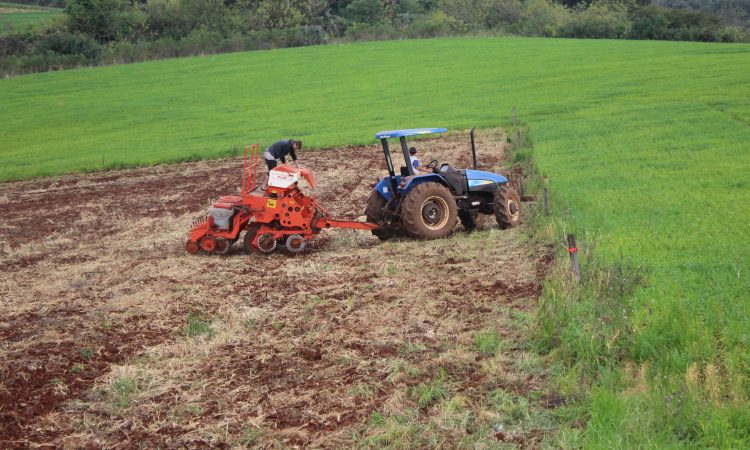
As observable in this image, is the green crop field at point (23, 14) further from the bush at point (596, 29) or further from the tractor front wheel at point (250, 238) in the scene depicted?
the tractor front wheel at point (250, 238)

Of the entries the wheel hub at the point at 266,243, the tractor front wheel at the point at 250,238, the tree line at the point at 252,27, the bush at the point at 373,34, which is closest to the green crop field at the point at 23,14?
the tree line at the point at 252,27

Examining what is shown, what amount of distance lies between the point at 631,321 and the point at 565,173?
10056 mm

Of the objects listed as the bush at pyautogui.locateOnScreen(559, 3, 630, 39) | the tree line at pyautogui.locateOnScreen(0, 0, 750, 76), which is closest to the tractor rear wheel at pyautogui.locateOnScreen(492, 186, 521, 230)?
the tree line at pyautogui.locateOnScreen(0, 0, 750, 76)

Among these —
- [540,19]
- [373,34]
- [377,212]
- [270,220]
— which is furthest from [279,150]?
[540,19]

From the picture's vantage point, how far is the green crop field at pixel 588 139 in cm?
771

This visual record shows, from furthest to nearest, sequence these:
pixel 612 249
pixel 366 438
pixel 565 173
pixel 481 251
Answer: pixel 565 173
pixel 481 251
pixel 612 249
pixel 366 438

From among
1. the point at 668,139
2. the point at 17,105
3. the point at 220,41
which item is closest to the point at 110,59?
the point at 220,41

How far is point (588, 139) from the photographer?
77.7ft

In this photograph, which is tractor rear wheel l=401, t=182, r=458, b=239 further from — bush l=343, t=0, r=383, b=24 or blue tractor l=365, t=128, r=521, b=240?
bush l=343, t=0, r=383, b=24

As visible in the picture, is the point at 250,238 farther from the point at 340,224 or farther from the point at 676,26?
the point at 676,26

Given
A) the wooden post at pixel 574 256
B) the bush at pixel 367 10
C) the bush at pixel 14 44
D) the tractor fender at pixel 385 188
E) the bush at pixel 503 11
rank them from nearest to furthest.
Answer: the wooden post at pixel 574 256
the tractor fender at pixel 385 188
the bush at pixel 14 44
the bush at pixel 367 10
the bush at pixel 503 11

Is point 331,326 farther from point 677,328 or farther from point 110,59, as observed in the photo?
point 110,59

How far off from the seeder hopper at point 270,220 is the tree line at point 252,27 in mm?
51005

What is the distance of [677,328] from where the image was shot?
27.0ft
